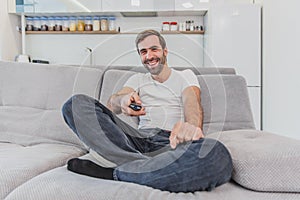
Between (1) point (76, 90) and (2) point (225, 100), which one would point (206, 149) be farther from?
(1) point (76, 90)

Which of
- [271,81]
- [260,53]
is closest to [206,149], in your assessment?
[271,81]

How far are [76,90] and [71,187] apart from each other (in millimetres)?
944

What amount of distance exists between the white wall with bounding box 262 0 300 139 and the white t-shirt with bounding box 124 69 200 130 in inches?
49.7

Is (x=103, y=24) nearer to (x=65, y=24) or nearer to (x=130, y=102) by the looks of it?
(x=65, y=24)

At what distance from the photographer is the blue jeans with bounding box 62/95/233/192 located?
1.09m

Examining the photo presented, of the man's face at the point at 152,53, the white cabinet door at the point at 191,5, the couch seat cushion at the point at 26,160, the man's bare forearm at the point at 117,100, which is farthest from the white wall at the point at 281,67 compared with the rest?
the couch seat cushion at the point at 26,160

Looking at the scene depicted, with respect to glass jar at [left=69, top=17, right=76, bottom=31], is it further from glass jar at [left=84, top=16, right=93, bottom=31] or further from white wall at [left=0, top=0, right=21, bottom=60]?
white wall at [left=0, top=0, right=21, bottom=60]

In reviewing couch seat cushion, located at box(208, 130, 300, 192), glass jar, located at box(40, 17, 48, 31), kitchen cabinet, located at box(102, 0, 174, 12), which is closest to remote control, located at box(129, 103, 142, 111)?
couch seat cushion, located at box(208, 130, 300, 192)

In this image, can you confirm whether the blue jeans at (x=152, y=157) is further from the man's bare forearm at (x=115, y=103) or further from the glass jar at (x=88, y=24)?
the glass jar at (x=88, y=24)

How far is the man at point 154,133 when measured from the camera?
3.61 feet

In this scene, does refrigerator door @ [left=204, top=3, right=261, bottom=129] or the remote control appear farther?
refrigerator door @ [left=204, top=3, right=261, bottom=129]

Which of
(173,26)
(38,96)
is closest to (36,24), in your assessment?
(173,26)

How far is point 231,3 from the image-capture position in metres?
3.96

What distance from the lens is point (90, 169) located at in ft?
3.91
